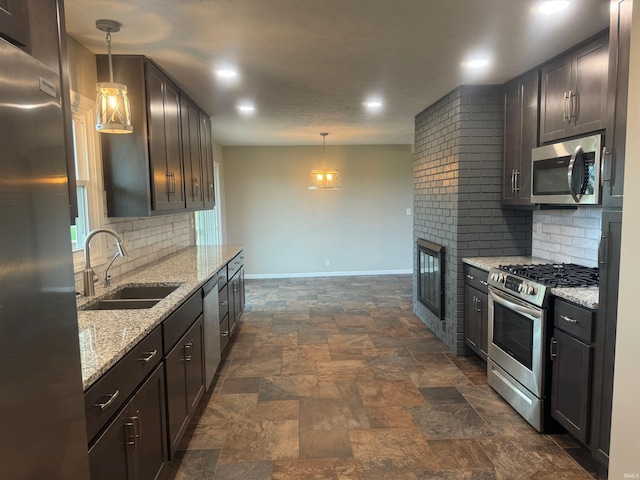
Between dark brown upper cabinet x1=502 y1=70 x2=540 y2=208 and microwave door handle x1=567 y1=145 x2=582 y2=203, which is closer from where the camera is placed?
microwave door handle x1=567 y1=145 x2=582 y2=203

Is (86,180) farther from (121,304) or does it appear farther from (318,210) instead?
(318,210)

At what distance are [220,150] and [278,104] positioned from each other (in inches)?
123

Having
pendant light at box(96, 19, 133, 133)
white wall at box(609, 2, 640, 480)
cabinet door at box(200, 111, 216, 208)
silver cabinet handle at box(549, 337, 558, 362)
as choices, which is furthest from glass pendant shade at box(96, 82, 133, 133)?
silver cabinet handle at box(549, 337, 558, 362)

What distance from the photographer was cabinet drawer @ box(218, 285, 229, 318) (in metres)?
3.44

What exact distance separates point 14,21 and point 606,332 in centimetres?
262

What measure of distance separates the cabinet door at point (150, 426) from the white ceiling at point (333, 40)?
1.86 m

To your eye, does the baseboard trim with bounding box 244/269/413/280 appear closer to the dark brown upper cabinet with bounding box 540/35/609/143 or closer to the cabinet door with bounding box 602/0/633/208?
the dark brown upper cabinet with bounding box 540/35/609/143

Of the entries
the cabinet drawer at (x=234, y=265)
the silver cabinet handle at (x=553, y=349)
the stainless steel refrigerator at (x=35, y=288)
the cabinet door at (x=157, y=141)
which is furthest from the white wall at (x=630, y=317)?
the cabinet drawer at (x=234, y=265)

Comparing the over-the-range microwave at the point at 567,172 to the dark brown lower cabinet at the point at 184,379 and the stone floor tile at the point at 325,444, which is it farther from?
the dark brown lower cabinet at the point at 184,379

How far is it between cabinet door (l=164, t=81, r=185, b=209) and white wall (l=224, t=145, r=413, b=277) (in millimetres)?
3669

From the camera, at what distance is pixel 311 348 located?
3902mm

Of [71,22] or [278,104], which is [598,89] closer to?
[278,104]

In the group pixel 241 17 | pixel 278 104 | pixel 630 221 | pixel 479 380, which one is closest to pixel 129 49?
pixel 241 17

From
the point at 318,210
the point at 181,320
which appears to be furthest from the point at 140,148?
the point at 318,210
